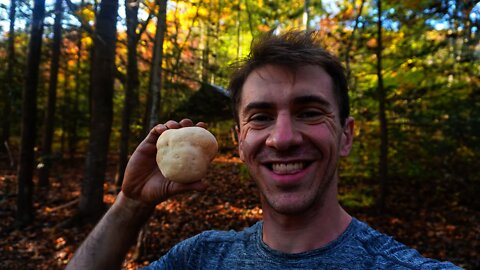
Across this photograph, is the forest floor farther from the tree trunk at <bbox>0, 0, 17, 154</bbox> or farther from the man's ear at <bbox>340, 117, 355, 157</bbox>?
the man's ear at <bbox>340, 117, 355, 157</bbox>

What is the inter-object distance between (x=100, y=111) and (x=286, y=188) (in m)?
6.30

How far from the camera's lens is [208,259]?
175cm

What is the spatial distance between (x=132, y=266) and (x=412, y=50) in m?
6.59

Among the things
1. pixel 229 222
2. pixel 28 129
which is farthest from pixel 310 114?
pixel 28 129

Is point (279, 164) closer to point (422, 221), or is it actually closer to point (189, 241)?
point (189, 241)

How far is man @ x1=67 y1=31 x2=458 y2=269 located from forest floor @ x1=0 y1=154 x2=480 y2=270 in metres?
4.24

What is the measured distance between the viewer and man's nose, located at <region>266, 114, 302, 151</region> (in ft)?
5.07

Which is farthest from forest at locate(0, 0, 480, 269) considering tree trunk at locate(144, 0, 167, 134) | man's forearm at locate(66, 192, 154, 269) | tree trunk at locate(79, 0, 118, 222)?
Answer: man's forearm at locate(66, 192, 154, 269)

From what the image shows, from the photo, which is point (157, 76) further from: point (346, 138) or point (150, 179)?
point (346, 138)

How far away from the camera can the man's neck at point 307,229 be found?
1577mm

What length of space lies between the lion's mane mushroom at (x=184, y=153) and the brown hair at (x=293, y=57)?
0.29 metres

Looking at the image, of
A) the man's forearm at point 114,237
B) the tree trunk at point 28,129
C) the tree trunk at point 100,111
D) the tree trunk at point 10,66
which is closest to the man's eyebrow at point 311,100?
the man's forearm at point 114,237

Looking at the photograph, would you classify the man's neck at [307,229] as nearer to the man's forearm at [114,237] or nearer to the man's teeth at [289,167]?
the man's teeth at [289,167]

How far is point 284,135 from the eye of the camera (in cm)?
155
